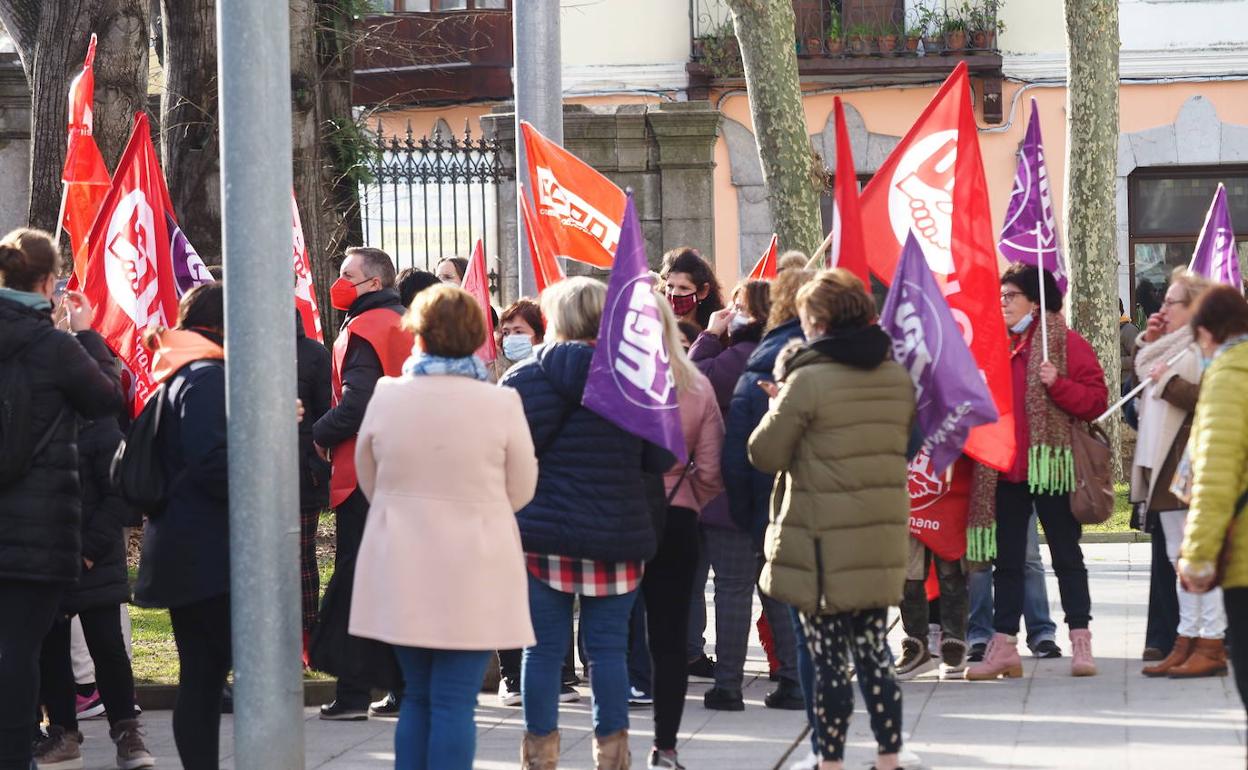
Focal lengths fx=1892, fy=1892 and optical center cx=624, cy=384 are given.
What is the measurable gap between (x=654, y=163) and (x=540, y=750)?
10257 millimetres

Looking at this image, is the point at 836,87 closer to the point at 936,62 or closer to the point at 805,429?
the point at 936,62

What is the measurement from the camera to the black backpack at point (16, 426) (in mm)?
6074

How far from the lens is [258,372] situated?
19.2 ft

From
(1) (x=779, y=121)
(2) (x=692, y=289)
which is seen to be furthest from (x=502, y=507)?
(1) (x=779, y=121)

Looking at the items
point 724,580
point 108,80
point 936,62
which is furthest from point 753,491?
point 936,62

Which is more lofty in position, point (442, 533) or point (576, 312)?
point (576, 312)

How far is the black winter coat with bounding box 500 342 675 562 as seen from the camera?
6164 mm

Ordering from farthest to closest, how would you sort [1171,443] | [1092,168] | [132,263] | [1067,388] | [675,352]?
[1092,168], [132,263], [1067,388], [1171,443], [675,352]

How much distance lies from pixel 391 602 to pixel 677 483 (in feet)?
6.25

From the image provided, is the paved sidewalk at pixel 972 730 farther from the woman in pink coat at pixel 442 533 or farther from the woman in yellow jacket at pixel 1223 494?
the woman in pink coat at pixel 442 533

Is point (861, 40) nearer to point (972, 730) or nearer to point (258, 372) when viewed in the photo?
point (972, 730)

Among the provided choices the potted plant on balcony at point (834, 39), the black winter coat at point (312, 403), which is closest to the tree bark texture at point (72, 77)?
the black winter coat at point (312, 403)

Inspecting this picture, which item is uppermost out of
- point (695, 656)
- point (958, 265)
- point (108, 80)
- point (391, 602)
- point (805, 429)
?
A: point (108, 80)

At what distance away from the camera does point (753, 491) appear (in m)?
7.25
